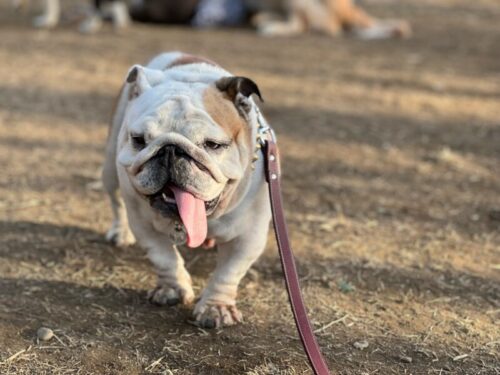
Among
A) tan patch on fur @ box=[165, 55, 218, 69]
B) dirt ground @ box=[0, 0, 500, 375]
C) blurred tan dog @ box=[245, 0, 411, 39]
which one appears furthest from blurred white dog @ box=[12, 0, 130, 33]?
tan patch on fur @ box=[165, 55, 218, 69]

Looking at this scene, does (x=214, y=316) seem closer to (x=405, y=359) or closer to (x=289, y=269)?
(x=289, y=269)

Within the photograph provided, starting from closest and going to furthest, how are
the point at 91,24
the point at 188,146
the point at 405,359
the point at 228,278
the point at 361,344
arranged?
the point at 188,146, the point at 405,359, the point at 361,344, the point at 228,278, the point at 91,24

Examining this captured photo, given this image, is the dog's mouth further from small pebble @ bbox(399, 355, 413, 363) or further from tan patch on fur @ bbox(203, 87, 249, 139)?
small pebble @ bbox(399, 355, 413, 363)

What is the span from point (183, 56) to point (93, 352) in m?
1.43

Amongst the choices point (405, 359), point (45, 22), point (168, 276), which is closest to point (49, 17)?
point (45, 22)

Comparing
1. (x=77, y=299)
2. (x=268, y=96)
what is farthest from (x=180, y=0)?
(x=77, y=299)

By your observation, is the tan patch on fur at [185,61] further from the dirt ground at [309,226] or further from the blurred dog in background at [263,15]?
the blurred dog in background at [263,15]

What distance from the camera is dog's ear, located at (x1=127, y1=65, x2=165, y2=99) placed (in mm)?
3057

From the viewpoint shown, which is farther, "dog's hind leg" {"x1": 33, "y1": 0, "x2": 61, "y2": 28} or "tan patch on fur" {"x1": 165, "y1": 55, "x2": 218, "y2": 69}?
"dog's hind leg" {"x1": 33, "y1": 0, "x2": 61, "y2": 28}

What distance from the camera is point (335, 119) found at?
6.60 metres

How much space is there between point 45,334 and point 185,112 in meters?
1.15

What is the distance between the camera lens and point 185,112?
281cm

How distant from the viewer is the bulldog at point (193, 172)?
9.14 ft

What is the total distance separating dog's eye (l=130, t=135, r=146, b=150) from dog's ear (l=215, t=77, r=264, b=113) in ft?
1.31
